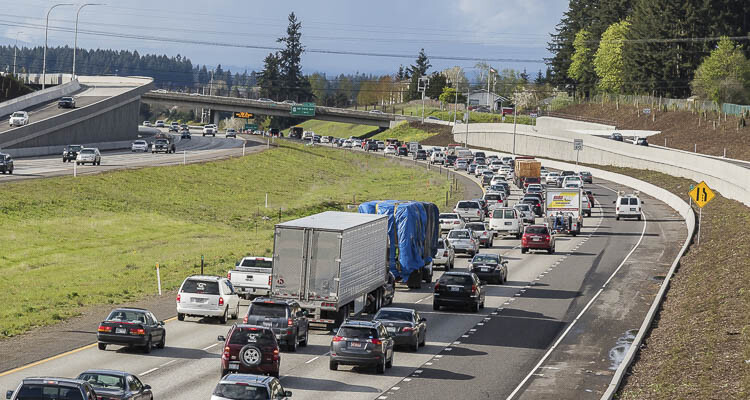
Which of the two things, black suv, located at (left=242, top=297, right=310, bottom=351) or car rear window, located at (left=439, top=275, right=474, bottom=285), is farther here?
car rear window, located at (left=439, top=275, right=474, bottom=285)

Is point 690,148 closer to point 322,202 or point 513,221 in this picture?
point 322,202

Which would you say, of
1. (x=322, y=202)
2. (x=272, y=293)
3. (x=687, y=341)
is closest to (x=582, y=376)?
(x=687, y=341)

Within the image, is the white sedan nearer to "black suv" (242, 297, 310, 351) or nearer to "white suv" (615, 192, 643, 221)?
"white suv" (615, 192, 643, 221)

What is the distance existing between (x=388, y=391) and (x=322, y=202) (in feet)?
214

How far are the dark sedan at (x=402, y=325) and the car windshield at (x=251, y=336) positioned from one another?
623 cm

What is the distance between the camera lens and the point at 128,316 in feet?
99.8

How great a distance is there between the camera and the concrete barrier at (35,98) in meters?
116

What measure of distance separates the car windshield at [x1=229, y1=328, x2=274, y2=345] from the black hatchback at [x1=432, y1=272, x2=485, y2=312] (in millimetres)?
15302

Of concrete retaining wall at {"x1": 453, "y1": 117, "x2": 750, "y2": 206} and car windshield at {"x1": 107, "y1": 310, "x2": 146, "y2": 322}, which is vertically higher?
concrete retaining wall at {"x1": 453, "y1": 117, "x2": 750, "y2": 206}

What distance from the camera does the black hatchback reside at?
4091 cm

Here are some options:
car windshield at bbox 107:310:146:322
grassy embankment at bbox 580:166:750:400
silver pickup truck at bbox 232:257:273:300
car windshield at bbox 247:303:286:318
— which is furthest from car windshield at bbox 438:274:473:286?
car windshield at bbox 107:310:146:322

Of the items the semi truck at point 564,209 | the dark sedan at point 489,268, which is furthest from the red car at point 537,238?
the dark sedan at point 489,268

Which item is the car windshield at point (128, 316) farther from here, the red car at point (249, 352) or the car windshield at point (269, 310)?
the red car at point (249, 352)

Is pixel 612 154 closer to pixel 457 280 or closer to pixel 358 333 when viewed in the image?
pixel 457 280
